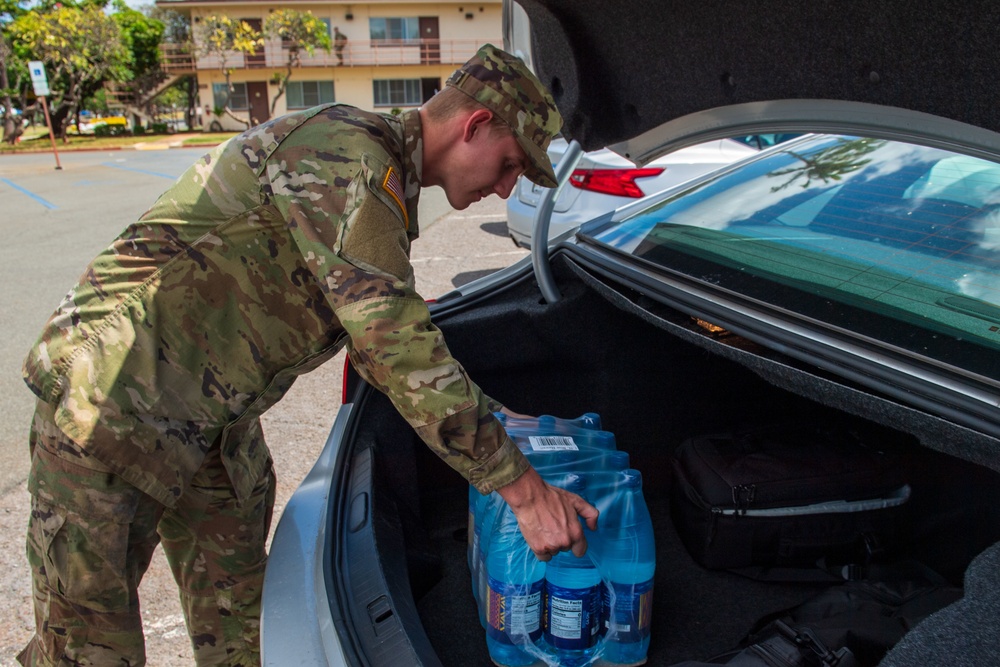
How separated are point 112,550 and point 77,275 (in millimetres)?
5358

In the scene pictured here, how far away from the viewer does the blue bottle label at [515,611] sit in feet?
4.99

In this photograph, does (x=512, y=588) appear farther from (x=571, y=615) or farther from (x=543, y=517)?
(x=543, y=517)

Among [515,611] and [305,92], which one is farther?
[305,92]

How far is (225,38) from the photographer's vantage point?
96.9 feet

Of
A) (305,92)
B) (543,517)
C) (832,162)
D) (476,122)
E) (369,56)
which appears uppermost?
(369,56)

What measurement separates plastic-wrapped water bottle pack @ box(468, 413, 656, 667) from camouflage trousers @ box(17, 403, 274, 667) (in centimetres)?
64

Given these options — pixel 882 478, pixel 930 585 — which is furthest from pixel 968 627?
pixel 882 478

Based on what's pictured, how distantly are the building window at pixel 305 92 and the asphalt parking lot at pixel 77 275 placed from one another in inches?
712

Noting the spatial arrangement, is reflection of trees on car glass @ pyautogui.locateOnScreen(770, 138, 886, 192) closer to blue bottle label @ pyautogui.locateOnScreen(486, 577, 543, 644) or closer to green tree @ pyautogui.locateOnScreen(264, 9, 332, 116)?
blue bottle label @ pyautogui.locateOnScreen(486, 577, 543, 644)

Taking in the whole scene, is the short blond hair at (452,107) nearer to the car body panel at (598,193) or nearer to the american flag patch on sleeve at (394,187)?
the american flag patch on sleeve at (394,187)

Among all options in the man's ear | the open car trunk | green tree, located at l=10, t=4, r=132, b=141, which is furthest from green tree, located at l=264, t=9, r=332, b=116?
the man's ear

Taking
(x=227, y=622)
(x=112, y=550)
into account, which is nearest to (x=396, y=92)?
(x=227, y=622)

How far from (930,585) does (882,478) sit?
28 centimetres

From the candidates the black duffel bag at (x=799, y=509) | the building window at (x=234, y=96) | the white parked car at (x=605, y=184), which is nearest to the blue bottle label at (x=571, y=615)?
the black duffel bag at (x=799, y=509)
